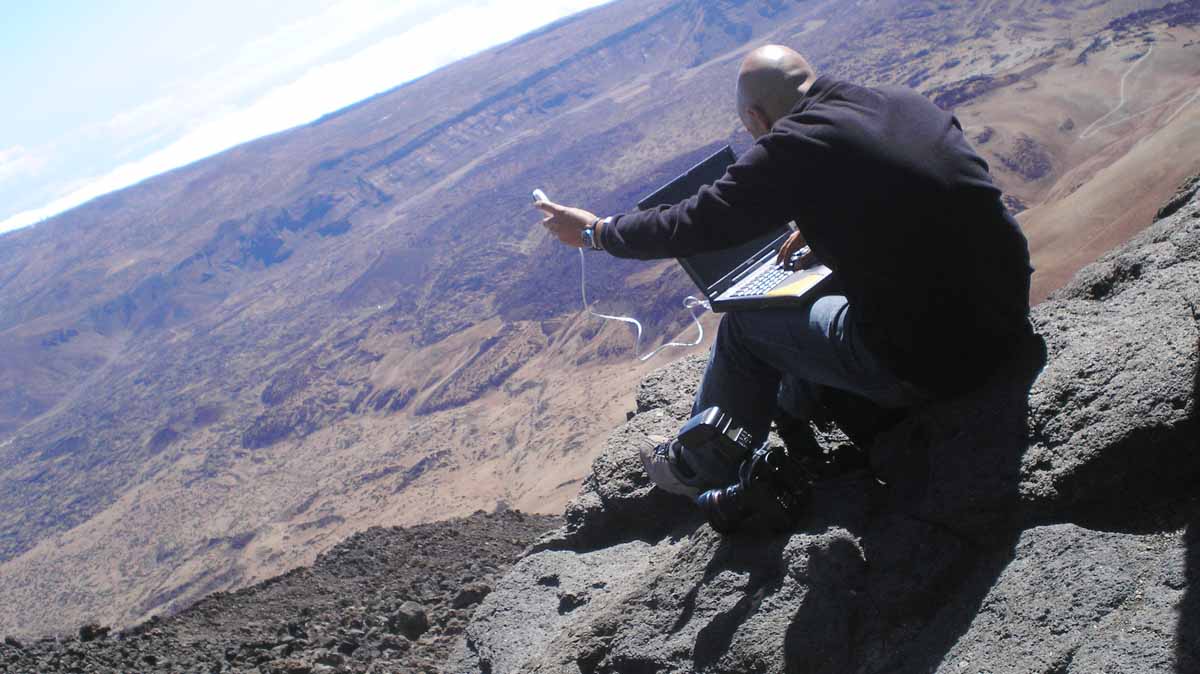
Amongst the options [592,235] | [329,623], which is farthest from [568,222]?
[329,623]

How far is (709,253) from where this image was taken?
11.6ft

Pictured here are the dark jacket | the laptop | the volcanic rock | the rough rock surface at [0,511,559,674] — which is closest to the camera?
the dark jacket

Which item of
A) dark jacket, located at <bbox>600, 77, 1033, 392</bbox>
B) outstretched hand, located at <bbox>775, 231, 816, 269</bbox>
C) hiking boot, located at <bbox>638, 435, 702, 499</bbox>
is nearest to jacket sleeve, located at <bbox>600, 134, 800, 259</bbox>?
dark jacket, located at <bbox>600, 77, 1033, 392</bbox>

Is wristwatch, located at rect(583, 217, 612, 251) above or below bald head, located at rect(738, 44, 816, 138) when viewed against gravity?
below

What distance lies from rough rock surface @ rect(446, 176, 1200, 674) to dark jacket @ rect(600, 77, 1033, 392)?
11.6 inches

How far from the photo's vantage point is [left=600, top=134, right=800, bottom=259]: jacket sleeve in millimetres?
2449

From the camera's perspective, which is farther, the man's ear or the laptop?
the laptop

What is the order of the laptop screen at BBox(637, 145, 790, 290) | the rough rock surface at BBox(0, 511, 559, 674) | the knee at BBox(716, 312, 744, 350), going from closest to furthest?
the knee at BBox(716, 312, 744, 350), the laptop screen at BBox(637, 145, 790, 290), the rough rock surface at BBox(0, 511, 559, 674)

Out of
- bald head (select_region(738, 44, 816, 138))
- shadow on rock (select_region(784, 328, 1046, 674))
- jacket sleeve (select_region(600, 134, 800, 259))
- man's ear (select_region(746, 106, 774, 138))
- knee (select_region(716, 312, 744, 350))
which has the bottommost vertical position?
shadow on rock (select_region(784, 328, 1046, 674))

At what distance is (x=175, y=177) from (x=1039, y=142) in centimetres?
12223

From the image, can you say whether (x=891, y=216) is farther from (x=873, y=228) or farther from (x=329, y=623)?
(x=329, y=623)

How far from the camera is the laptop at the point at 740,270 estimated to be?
2891 mm

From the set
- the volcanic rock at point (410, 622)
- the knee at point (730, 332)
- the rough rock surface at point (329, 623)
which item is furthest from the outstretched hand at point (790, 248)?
the volcanic rock at point (410, 622)

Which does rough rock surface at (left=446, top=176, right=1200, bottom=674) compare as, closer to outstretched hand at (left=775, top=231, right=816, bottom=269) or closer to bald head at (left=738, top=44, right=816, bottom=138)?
outstretched hand at (left=775, top=231, right=816, bottom=269)
